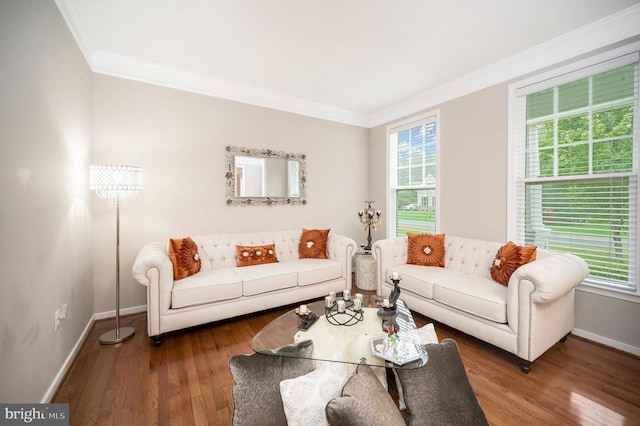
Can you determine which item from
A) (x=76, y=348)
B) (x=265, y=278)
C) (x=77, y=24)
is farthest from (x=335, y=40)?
(x=76, y=348)

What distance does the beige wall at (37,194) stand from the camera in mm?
1322

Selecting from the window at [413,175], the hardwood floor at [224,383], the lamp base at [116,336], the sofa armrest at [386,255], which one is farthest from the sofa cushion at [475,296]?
the lamp base at [116,336]

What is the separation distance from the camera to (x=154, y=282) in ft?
7.63

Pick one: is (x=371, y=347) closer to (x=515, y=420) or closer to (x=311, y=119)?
(x=515, y=420)

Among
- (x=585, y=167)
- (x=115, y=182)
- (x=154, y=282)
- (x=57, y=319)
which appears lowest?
(x=57, y=319)

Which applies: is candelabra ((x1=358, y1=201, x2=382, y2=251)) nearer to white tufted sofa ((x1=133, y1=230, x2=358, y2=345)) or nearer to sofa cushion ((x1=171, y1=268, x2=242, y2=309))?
white tufted sofa ((x1=133, y1=230, x2=358, y2=345))

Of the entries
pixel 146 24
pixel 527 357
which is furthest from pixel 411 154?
pixel 146 24

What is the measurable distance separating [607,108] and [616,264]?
1.36m

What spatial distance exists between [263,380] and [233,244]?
6.96 feet

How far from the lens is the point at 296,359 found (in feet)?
5.02

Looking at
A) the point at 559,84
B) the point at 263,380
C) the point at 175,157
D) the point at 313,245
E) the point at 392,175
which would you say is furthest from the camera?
the point at 392,175

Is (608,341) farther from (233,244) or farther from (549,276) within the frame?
(233,244)

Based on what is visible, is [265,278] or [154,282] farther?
[265,278]

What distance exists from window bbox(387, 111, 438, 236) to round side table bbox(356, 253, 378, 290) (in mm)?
869
